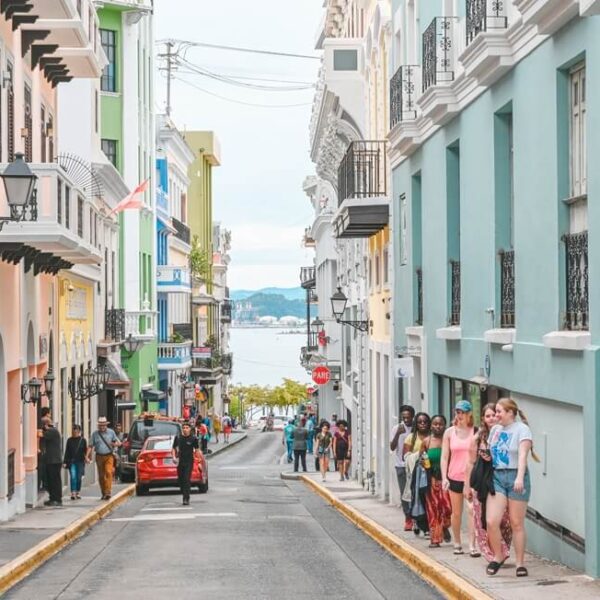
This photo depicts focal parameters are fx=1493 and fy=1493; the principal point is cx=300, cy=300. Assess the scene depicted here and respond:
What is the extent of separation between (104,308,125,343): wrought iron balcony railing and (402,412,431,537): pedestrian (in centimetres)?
2800

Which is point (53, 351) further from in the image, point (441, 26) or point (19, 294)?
point (441, 26)

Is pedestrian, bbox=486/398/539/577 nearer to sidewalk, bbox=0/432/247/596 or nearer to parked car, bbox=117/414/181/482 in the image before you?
sidewalk, bbox=0/432/247/596

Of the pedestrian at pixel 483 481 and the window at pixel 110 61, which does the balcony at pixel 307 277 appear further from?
the pedestrian at pixel 483 481

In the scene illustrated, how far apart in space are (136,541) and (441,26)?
7951mm

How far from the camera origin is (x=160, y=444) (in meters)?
32.2

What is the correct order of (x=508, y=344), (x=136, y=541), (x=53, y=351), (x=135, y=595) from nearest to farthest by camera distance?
(x=135, y=595), (x=508, y=344), (x=136, y=541), (x=53, y=351)

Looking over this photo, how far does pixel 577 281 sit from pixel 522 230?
2.02 metres

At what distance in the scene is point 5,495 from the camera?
22141 millimetres

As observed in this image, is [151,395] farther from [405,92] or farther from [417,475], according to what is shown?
[417,475]

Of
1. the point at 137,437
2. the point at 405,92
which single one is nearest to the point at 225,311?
the point at 137,437

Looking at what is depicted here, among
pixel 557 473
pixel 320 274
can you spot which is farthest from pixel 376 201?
pixel 320 274

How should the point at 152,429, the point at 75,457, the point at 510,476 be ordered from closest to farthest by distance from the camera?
the point at 510,476
the point at 75,457
the point at 152,429

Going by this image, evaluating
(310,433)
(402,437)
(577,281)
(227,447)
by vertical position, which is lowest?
(227,447)

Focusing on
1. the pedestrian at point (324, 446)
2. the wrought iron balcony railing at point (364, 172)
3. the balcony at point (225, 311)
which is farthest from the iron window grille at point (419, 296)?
the balcony at point (225, 311)
